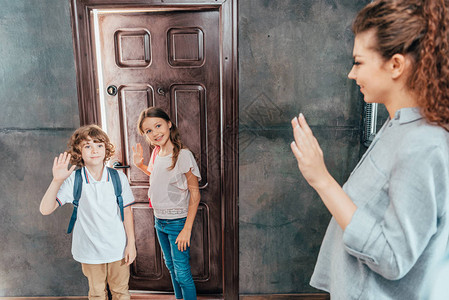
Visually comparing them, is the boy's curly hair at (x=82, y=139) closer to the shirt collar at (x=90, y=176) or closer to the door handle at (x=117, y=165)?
the shirt collar at (x=90, y=176)

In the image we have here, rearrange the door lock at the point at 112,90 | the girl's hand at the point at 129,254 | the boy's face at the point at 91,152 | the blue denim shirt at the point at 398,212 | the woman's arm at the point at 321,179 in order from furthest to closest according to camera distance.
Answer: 1. the door lock at the point at 112,90
2. the girl's hand at the point at 129,254
3. the boy's face at the point at 91,152
4. the woman's arm at the point at 321,179
5. the blue denim shirt at the point at 398,212

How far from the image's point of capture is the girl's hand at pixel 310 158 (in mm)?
944

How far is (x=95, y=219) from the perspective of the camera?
70.6 inches

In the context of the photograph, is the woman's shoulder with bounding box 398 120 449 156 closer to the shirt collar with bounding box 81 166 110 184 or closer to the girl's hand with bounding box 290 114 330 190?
the girl's hand with bounding box 290 114 330 190

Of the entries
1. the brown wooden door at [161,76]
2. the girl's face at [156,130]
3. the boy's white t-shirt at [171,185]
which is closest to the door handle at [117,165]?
the brown wooden door at [161,76]

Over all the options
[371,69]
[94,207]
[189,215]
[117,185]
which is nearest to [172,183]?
[189,215]

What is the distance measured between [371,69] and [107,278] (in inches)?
79.3

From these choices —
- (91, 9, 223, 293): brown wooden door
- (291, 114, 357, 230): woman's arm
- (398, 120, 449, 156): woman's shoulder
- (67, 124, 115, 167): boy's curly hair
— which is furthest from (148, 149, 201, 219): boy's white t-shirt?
(398, 120, 449, 156): woman's shoulder

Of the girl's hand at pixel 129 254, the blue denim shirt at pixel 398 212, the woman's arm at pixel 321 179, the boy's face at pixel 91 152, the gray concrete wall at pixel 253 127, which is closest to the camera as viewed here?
the blue denim shirt at pixel 398 212

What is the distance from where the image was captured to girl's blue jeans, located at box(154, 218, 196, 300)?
2.15 metres

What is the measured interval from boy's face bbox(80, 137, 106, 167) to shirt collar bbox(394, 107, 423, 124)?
1.62 metres

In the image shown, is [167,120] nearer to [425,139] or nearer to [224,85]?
[224,85]

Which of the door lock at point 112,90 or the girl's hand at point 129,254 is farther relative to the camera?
the door lock at point 112,90

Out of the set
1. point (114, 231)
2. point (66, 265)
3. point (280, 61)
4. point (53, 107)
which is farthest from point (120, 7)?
point (66, 265)
